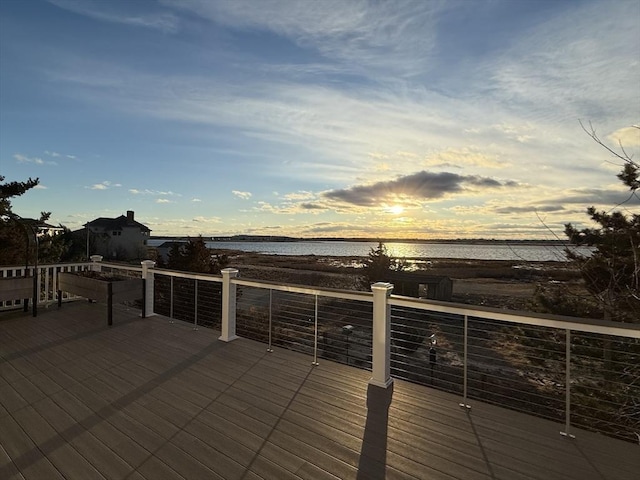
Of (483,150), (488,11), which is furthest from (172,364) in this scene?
(483,150)

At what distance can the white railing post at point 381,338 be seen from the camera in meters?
3.16

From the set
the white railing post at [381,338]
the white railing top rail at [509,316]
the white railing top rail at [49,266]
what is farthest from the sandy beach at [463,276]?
the white railing post at [381,338]

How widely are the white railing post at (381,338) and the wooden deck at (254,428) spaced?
12 centimetres

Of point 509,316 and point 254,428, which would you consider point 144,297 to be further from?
point 509,316

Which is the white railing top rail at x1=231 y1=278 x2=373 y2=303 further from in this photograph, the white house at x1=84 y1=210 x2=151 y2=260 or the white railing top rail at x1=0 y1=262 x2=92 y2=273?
the white house at x1=84 y1=210 x2=151 y2=260

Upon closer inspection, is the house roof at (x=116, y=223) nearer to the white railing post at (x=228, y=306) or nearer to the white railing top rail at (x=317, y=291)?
the white railing post at (x=228, y=306)

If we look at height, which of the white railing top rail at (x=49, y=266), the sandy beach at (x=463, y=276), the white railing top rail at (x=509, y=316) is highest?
the white railing top rail at (x=49, y=266)

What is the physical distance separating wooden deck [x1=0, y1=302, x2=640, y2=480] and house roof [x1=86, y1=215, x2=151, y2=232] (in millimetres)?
40713

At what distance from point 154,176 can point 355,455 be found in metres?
12.8

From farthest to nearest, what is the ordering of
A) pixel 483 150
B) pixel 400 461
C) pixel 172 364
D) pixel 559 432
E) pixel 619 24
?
pixel 483 150
pixel 619 24
pixel 172 364
pixel 559 432
pixel 400 461

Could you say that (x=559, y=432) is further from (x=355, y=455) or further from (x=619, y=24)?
(x=619, y=24)

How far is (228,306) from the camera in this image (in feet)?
15.0

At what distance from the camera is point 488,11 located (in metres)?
5.65

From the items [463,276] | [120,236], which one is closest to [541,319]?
[463,276]
